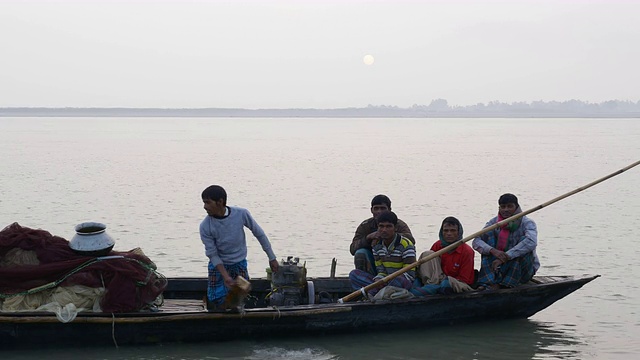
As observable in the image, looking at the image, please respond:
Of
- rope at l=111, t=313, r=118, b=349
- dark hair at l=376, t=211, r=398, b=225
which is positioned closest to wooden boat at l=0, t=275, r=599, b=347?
rope at l=111, t=313, r=118, b=349

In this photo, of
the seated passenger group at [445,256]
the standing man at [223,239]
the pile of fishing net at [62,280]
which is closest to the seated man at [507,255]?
the seated passenger group at [445,256]

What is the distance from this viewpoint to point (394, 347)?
26.0 ft

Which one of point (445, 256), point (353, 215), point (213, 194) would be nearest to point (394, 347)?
point (445, 256)

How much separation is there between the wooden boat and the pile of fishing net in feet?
0.48

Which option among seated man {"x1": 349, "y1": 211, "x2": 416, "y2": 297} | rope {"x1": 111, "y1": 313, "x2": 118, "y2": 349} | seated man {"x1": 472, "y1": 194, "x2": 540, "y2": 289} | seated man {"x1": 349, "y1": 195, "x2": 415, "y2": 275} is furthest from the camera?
seated man {"x1": 472, "y1": 194, "x2": 540, "y2": 289}

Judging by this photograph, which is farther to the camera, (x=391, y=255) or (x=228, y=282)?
(x=391, y=255)

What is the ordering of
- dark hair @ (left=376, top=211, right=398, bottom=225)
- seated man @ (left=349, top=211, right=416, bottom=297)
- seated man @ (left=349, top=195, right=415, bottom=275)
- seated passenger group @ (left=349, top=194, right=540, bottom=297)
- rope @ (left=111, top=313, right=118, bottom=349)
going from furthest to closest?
1. seated man @ (left=349, top=195, right=415, bottom=275)
2. seated passenger group @ (left=349, top=194, right=540, bottom=297)
3. seated man @ (left=349, top=211, right=416, bottom=297)
4. dark hair @ (left=376, top=211, right=398, bottom=225)
5. rope @ (left=111, top=313, right=118, bottom=349)

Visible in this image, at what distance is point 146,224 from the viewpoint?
15883 millimetres

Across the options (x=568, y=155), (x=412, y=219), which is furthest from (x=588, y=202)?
(x=568, y=155)

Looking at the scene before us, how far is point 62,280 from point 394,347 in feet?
10.7

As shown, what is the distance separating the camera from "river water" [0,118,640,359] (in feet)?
26.2

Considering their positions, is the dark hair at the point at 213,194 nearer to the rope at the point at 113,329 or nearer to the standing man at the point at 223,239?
the standing man at the point at 223,239

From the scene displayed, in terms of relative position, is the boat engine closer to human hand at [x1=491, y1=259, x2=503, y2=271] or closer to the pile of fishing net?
the pile of fishing net

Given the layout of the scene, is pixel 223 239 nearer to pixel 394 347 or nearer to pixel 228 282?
pixel 228 282
